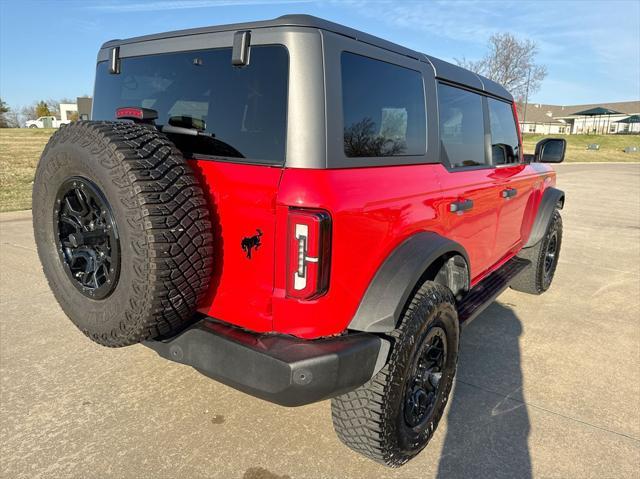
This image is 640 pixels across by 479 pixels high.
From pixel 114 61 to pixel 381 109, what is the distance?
5.15 feet

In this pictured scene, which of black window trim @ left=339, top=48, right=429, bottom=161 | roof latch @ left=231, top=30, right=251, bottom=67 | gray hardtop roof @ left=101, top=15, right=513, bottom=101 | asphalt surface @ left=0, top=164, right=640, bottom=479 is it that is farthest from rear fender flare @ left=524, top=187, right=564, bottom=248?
roof latch @ left=231, top=30, right=251, bottom=67

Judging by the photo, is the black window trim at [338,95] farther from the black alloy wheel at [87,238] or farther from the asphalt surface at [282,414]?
the asphalt surface at [282,414]

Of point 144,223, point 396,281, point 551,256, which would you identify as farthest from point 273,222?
point 551,256

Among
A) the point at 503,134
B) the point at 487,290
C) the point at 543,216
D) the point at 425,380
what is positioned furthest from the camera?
the point at 543,216

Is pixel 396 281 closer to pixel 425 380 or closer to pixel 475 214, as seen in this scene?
pixel 425 380

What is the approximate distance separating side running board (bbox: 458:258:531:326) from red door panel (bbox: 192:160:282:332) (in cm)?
146

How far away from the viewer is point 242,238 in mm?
1937

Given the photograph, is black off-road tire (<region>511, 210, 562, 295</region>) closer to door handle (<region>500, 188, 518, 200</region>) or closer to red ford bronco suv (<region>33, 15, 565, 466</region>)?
door handle (<region>500, 188, 518, 200</region>)

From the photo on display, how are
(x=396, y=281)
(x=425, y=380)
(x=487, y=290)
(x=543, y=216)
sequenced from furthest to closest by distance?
(x=543, y=216), (x=487, y=290), (x=425, y=380), (x=396, y=281)

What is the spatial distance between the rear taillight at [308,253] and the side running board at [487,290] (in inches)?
55.2

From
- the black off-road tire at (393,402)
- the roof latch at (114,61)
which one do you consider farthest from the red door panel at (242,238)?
the roof latch at (114,61)

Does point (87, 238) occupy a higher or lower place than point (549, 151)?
lower

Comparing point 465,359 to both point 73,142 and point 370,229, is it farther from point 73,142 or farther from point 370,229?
point 73,142

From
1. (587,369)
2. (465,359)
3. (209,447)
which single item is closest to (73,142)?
(209,447)
